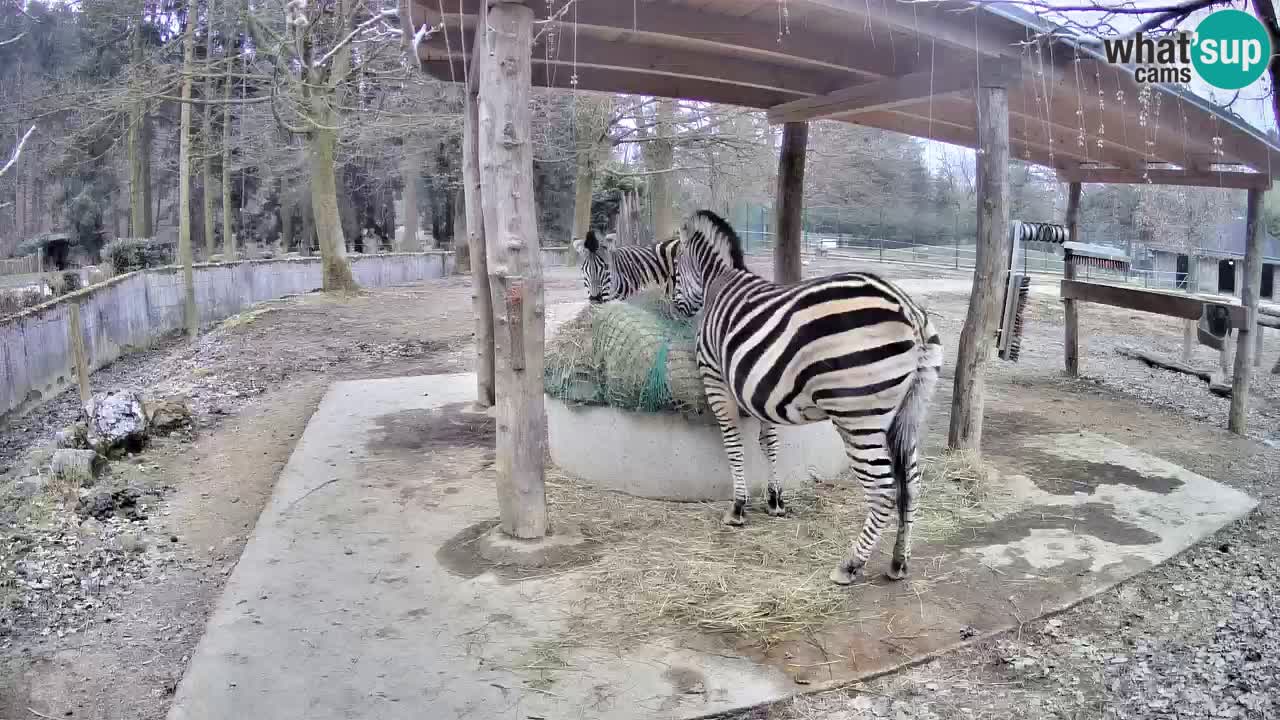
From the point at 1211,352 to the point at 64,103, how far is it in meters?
18.9

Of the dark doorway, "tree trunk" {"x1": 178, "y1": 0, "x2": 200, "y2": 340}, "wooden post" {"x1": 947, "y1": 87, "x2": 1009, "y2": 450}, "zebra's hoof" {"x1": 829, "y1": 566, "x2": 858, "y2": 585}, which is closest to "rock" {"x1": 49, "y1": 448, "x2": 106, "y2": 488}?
"zebra's hoof" {"x1": 829, "y1": 566, "x2": 858, "y2": 585}

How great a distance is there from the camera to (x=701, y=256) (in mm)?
6027

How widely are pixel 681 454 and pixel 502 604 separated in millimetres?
1897

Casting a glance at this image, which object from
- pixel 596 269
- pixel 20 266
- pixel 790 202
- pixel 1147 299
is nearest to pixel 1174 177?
pixel 1147 299

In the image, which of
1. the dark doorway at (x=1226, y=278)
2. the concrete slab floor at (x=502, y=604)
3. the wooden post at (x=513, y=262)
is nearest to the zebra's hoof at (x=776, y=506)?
the concrete slab floor at (x=502, y=604)

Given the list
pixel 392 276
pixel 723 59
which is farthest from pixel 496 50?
pixel 392 276

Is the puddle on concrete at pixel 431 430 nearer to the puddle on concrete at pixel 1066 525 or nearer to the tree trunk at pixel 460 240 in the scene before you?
the puddle on concrete at pixel 1066 525

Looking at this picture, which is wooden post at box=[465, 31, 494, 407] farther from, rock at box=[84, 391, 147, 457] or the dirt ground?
rock at box=[84, 391, 147, 457]

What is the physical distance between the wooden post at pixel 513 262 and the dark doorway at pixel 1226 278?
1312 cm

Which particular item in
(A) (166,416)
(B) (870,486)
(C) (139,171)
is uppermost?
(C) (139,171)

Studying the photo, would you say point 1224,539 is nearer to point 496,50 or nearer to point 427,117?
point 496,50

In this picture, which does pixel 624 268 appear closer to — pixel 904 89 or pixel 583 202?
pixel 904 89

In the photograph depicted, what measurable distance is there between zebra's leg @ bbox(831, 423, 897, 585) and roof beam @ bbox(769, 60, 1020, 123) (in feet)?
10.1

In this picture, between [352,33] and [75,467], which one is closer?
[352,33]
